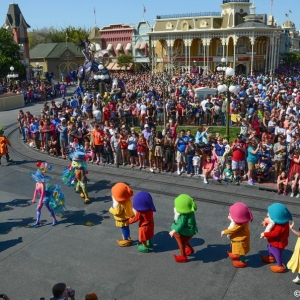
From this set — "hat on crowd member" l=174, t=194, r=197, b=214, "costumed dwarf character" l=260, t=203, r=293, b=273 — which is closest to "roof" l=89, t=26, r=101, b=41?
"hat on crowd member" l=174, t=194, r=197, b=214

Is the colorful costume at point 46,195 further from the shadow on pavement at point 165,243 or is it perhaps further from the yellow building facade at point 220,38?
the yellow building facade at point 220,38

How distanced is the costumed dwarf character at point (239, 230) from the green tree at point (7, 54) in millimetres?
34399

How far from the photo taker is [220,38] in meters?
46.5

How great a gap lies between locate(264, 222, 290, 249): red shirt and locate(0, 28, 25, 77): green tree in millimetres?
34864

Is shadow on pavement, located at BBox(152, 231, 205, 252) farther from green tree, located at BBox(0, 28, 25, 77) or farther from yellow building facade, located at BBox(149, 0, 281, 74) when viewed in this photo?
yellow building facade, located at BBox(149, 0, 281, 74)

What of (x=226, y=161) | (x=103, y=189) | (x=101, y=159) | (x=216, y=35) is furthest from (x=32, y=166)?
(x=216, y=35)

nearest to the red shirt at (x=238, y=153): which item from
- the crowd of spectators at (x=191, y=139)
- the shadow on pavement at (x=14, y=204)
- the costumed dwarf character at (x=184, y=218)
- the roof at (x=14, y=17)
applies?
the crowd of spectators at (x=191, y=139)

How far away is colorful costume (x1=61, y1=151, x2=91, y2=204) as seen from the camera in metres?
9.93

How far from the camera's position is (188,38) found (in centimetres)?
4803

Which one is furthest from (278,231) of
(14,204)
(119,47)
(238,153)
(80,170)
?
(119,47)

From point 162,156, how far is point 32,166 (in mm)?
4981

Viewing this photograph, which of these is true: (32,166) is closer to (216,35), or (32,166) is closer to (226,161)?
(226,161)

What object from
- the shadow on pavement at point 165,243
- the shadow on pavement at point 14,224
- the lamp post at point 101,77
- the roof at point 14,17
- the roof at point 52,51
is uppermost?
the roof at point 14,17

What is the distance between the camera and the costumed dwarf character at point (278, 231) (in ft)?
21.1
